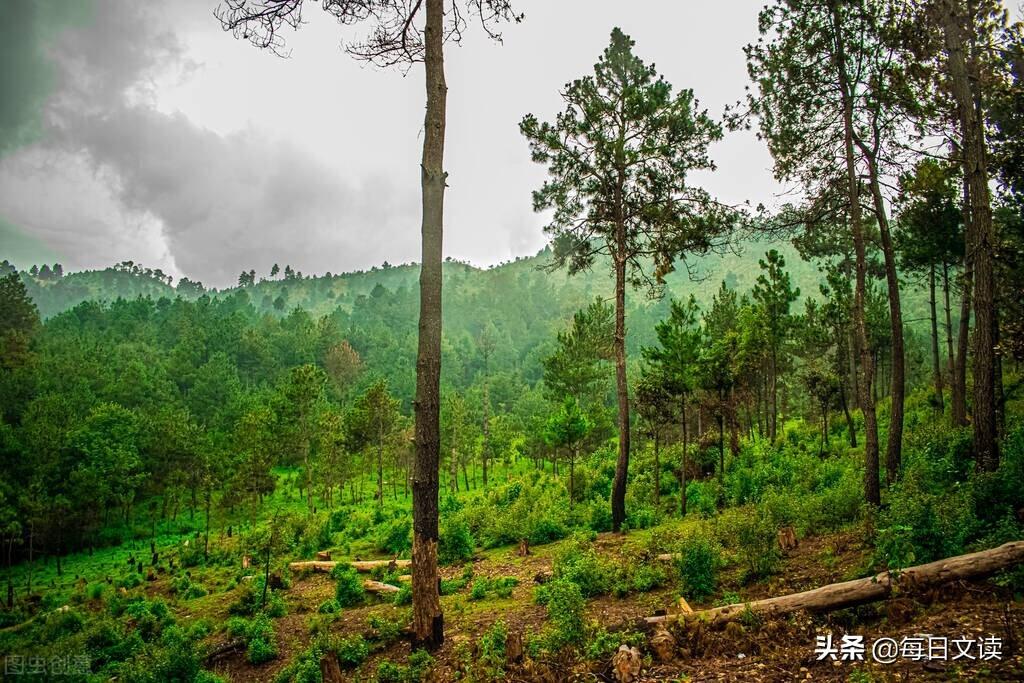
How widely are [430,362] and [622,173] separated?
31.1 ft

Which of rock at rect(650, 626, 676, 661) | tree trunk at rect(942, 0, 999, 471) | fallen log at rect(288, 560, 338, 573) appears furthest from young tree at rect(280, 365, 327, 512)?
tree trunk at rect(942, 0, 999, 471)

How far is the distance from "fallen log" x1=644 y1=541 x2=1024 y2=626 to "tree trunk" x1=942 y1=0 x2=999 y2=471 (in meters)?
3.71

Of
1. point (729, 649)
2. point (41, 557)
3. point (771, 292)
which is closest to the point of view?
point (729, 649)

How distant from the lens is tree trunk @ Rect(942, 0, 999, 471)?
8.38 meters

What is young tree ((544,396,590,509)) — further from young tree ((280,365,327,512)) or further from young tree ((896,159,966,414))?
young tree ((280,365,327,512))

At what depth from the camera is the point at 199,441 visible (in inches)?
1671

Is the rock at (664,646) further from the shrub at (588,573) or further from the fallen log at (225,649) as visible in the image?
the fallen log at (225,649)

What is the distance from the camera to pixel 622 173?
1355 centimetres

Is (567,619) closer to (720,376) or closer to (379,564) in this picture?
(379,564)

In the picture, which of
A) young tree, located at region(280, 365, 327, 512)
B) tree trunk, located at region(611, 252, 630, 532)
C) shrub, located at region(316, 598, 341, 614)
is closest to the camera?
shrub, located at region(316, 598, 341, 614)

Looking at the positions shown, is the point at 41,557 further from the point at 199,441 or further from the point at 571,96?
the point at 571,96

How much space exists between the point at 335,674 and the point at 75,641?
28.4 ft

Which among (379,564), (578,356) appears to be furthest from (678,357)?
(578,356)

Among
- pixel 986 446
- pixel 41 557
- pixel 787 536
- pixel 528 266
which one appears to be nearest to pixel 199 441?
pixel 41 557
